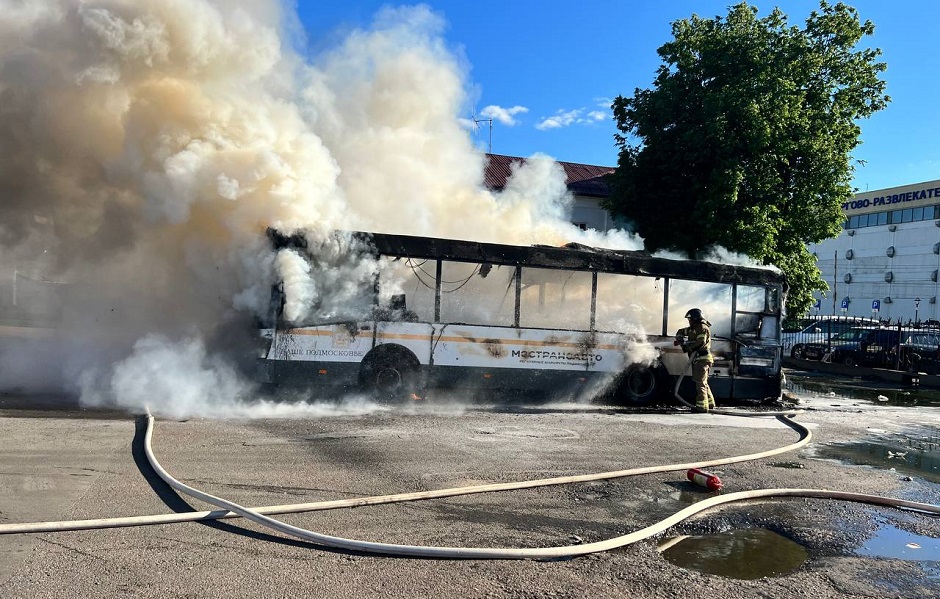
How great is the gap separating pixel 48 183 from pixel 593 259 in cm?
938

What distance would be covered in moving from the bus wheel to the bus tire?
3.91 metres

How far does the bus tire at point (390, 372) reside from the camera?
33.5ft

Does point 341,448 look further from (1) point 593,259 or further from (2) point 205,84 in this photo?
(2) point 205,84

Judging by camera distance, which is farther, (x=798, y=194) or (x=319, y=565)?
(x=798, y=194)

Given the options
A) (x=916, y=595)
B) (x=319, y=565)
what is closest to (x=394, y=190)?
(x=319, y=565)

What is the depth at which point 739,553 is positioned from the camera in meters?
4.66

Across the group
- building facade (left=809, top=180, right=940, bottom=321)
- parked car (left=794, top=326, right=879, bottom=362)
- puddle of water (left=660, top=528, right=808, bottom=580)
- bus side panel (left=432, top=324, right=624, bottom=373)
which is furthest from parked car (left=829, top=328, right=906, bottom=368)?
building facade (left=809, top=180, right=940, bottom=321)

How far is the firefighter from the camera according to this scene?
1148 centimetres

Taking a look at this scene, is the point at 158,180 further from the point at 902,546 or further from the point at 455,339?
the point at 902,546

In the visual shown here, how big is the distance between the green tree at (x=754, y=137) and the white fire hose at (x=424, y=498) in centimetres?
1202

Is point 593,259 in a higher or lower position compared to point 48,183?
lower

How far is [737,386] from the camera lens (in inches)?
485

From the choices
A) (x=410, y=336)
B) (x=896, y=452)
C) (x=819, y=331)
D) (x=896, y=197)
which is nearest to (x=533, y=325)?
(x=410, y=336)

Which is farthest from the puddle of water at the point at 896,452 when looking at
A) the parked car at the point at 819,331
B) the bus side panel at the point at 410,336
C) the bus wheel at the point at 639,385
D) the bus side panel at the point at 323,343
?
the parked car at the point at 819,331
